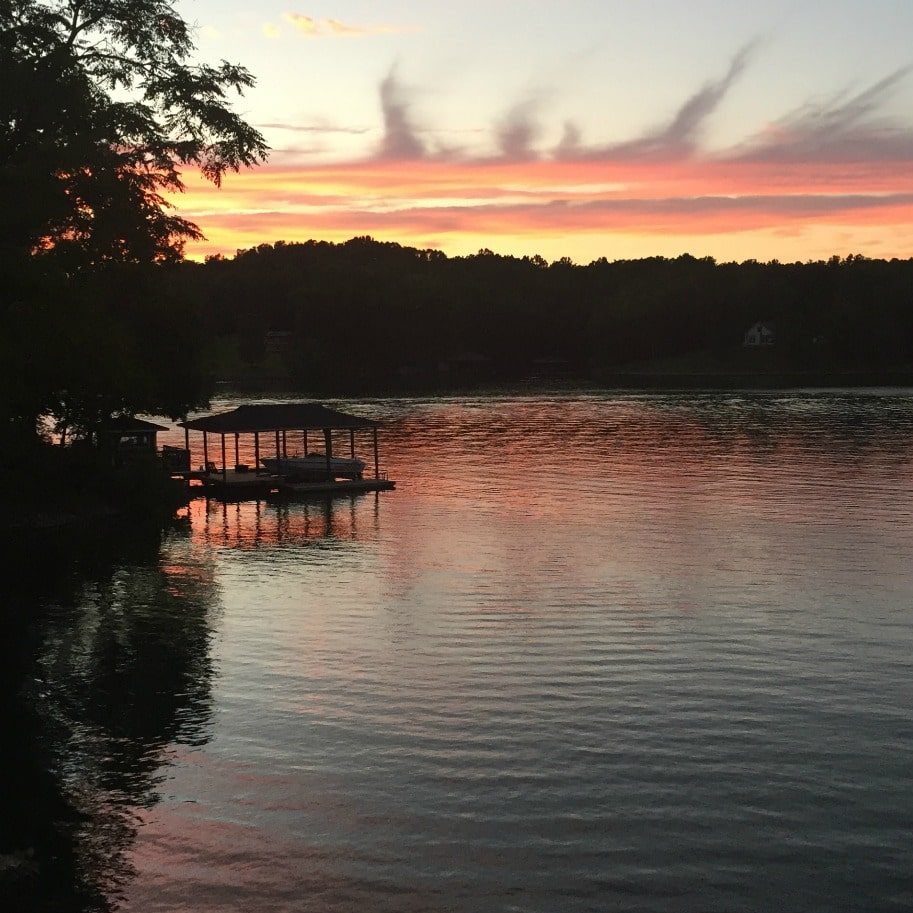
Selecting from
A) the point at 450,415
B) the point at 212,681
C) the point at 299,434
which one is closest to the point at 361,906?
the point at 212,681

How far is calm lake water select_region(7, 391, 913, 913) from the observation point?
18141mm

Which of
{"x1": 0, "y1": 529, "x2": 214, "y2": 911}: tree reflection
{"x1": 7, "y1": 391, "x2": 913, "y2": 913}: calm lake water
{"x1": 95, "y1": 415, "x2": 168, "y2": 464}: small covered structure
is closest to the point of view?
{"x1": 7, "y1": 391, "x2": 913, "y2": 913}: calm lake water

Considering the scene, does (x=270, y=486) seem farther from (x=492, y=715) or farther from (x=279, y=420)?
(x=492, y=715)

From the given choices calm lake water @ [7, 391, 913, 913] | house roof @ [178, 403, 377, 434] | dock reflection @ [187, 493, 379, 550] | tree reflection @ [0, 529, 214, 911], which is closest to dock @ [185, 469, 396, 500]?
dock reflection @ [187, 493, 379, 550]

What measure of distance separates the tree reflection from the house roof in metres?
20.0

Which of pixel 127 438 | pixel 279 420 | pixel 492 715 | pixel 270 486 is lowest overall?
pixel 492 715

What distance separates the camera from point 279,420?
66.1m

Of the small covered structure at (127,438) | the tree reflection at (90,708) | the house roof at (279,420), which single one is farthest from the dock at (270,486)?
the tree reflection at (90,708)

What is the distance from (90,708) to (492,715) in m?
8.75

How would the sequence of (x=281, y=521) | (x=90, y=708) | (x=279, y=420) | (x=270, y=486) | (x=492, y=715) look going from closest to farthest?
(x=492, y=715) < (x=90, y=708) < (x=281, y=521) < (x=279, y=420) < (x=270, y=486)

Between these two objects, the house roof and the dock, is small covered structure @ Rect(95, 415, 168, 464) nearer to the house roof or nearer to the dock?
the house roof

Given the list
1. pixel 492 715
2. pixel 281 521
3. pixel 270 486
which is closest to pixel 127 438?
pixel 270 486

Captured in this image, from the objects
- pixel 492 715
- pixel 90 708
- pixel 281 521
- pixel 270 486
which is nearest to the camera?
pixel 492 715

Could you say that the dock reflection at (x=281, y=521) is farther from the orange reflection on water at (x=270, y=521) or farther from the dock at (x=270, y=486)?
the dock at (x=270, y=486)
